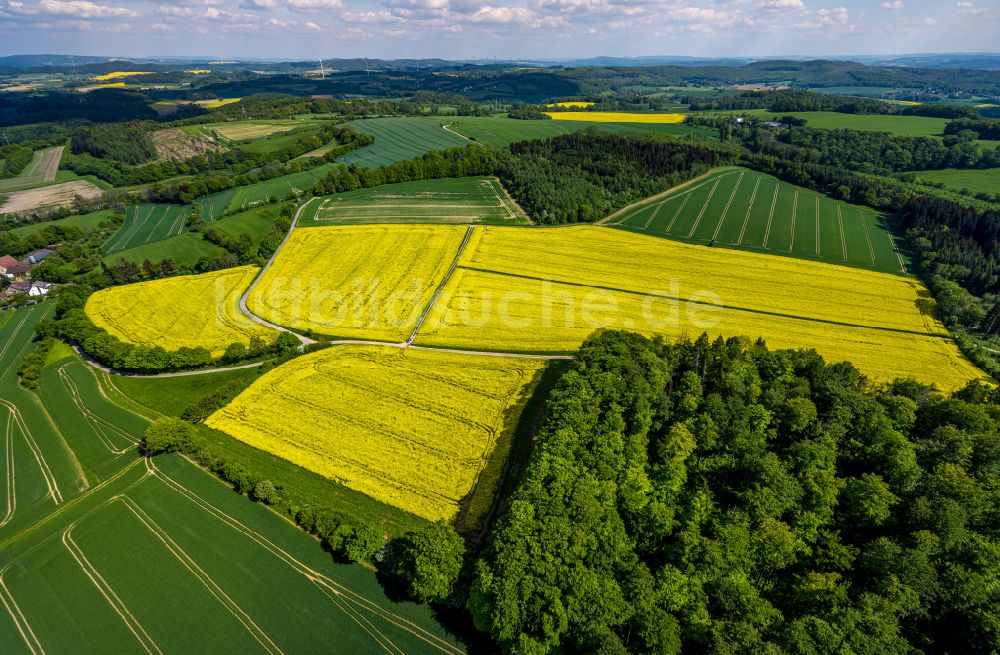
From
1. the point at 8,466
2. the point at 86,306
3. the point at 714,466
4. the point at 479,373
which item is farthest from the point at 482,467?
the point at 86,306

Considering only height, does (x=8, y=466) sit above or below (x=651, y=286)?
below

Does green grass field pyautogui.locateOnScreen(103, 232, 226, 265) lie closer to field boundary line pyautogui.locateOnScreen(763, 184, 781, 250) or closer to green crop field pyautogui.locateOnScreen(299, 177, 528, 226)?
green crop field pyautogui.locateOnScreen(299, 177, 528, 226)

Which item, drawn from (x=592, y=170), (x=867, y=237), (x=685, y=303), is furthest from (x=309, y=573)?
(x=592, y=170)

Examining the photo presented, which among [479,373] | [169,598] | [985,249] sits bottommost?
[169,598]

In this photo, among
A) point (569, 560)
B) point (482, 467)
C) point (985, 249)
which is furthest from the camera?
point (985, 249)

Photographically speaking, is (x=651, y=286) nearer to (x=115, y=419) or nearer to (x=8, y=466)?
(x=115, y=419)

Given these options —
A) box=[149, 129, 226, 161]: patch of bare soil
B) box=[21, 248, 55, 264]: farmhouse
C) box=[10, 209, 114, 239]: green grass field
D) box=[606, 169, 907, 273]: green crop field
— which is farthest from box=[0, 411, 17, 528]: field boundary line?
box=[149, 129, 226, 161]: patch of bare soil

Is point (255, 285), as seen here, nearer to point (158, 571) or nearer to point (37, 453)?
point (37, 453)
